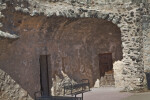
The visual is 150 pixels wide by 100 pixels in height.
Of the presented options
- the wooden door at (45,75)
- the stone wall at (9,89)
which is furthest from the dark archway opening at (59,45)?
the wooden door at (45,75)

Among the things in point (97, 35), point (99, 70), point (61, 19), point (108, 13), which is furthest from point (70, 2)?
point (99, 70)

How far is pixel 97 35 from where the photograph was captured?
12.1 m

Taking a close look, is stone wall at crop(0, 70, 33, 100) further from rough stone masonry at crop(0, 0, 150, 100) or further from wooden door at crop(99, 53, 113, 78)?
wooden door at crop(99, 53, 113, 78)

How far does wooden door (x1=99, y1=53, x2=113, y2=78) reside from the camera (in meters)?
12.3

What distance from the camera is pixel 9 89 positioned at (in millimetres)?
7816

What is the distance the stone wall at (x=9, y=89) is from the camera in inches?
300

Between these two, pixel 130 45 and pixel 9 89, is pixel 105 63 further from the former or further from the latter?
pixel 9 89

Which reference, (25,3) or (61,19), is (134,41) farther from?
(25,3)

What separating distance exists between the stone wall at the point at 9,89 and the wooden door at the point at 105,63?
524 cm

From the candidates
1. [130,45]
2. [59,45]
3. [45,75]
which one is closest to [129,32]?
[130,45]

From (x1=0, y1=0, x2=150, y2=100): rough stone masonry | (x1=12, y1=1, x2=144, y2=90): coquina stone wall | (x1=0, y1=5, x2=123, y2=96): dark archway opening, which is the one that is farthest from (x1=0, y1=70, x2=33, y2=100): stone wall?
(x1=12, y1=1, x2=144, y2=90): coquina stone wall

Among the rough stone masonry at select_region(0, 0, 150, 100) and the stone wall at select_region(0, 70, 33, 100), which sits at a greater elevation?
the rough stone masonry at select_region(0, 0, 150, 100)

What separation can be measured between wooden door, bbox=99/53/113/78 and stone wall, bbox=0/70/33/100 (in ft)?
17.2

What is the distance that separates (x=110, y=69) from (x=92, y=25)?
2634mm
